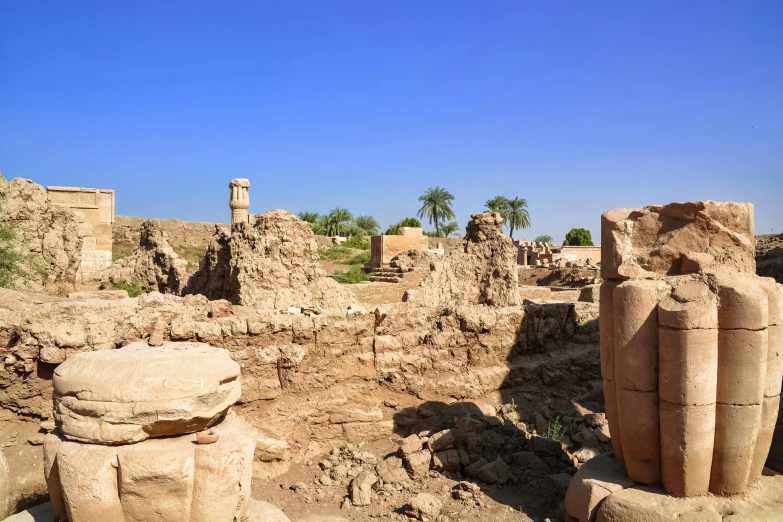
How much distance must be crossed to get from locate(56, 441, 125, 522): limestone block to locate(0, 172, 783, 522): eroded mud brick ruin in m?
0.01

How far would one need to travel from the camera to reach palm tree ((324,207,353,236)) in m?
42.1

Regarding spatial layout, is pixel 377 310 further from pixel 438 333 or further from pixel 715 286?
pixel 715 286

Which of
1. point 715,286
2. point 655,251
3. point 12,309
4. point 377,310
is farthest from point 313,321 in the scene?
point 715,286

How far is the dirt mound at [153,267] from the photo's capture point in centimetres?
1110

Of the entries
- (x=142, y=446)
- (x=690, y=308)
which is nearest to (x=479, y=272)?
(x=690, y=308)

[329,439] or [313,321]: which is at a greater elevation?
[313,321]

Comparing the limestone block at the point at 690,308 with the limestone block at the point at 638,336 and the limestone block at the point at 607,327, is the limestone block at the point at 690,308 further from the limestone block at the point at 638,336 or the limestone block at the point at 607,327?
the limestone block at the point at 607,327

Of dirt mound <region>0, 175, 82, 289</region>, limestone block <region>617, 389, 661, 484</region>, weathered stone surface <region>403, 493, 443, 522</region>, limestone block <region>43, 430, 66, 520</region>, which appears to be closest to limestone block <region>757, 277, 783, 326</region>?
limestone block <region>617, 389, 661, 484</region>

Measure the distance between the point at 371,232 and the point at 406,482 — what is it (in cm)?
4200

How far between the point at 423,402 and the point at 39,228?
6528mm

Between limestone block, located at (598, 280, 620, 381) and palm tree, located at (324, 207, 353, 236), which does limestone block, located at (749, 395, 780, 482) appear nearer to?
limestone block, located at (598, 280, 620, 381)

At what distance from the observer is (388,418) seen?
6.28 m

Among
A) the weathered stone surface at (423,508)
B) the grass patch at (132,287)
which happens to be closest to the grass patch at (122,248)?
the grass patch at (132,287)

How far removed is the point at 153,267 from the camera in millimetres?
11414
